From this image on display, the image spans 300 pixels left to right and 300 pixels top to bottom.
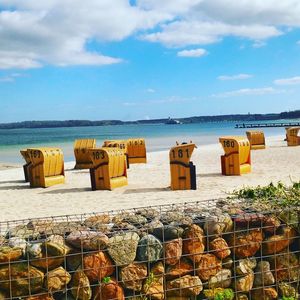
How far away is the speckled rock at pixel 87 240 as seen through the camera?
3.80m

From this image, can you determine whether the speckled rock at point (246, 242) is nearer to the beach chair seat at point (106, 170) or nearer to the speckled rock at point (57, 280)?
the speckled rock at point (57, 280)

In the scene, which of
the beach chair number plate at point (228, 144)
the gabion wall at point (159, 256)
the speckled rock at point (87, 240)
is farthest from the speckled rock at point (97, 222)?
the beach chair number plate at point (228, 144)

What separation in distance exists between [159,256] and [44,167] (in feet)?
32.3

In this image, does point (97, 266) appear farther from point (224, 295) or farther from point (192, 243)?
point (224, 295)

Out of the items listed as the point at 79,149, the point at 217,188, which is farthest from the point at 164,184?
the point at 79,149

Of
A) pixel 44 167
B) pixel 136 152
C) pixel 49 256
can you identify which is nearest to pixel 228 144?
pixel 44 167

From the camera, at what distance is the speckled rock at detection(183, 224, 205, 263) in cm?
410

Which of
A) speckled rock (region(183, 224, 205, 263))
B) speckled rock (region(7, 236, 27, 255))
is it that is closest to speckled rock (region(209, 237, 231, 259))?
speckled rock (region(183, 224, 205, 263))

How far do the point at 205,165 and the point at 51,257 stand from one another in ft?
47.1

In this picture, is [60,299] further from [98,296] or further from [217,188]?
[217,188]

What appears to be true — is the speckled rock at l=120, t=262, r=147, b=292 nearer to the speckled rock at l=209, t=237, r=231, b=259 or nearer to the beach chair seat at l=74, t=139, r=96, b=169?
the speckled rock at l=209, t=237, r=231, b=259

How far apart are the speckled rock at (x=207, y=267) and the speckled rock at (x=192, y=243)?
52 mm

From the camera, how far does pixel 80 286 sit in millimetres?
3779

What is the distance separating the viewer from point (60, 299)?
3.78 meters
